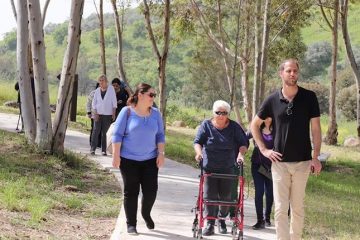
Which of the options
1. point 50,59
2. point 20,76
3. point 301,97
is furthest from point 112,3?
point 50,59

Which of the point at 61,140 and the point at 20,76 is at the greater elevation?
the point at 20,76

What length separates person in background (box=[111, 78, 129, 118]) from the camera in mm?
15367

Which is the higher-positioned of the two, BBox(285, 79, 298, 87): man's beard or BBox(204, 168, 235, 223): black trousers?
BBox(285, 79, 298, 87): man's beard

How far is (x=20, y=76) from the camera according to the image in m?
14.3

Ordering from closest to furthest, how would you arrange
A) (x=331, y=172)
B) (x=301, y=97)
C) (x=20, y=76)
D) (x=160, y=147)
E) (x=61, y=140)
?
(x=301, y=97) < (x=160, y=147) < (x=61, y=140) < (x=20, y=76) < (x=331, y=172)

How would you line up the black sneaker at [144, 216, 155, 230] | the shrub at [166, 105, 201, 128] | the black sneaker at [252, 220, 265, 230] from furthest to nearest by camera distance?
the shrub at [166, 105, 201, 128], the black sneaker at [252, 220, 265, 230], the black sneaker at [144, 216, 155, 230]

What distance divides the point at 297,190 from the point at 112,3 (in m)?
23.8

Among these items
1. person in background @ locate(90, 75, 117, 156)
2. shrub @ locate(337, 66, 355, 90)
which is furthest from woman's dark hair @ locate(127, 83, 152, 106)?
shrub @ locate(337, 66, 355, 90)

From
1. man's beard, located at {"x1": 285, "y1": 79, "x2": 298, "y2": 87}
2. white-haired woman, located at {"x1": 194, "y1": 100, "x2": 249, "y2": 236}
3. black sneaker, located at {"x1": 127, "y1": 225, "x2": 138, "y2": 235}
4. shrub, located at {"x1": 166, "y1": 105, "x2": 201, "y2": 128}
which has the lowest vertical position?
shrub, located at {"x1": 166, "y1": 105, "x2": 201, "y2": 128}

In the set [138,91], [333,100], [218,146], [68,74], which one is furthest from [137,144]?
[333,100]

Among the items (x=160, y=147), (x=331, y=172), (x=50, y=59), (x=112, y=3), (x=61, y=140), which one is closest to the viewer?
(x=160, y=147)

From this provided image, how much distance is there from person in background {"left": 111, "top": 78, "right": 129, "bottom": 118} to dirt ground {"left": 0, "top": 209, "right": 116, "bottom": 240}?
250 inches

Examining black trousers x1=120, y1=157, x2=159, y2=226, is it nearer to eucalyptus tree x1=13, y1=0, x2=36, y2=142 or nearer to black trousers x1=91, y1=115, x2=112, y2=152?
eucalyptus tree x1=13, y1=0, x2=36, y2=142

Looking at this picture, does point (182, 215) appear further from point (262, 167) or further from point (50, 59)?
point (50, 59)
